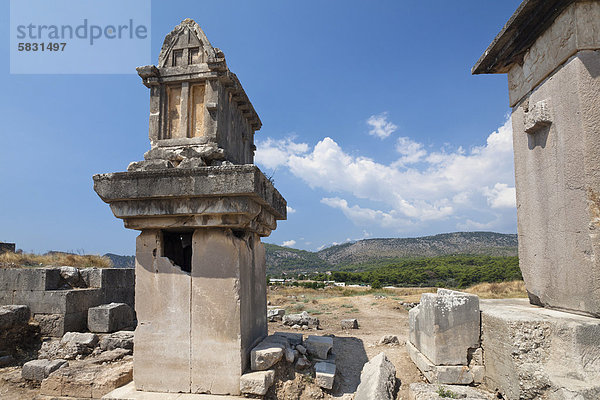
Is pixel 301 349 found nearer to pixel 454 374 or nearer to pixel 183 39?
pixel 454 374

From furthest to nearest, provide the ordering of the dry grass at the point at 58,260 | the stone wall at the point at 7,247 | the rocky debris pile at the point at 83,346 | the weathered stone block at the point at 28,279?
1. the stone wall at the point at 7,247
2. the dry grass at the point at 58,260
3. the weathered stone block at the point at 28,279
4. the rocky debris pile at the point at 83,346

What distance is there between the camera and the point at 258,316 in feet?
14.4

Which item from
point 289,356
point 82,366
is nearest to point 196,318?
point 289,356

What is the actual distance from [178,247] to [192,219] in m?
1.39

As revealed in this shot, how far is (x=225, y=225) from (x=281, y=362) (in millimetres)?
1626

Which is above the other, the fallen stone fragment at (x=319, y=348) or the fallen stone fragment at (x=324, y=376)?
the fallen stone fragment at (x=319, y=348)

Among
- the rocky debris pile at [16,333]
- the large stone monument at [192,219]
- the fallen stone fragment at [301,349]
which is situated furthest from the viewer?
the rocky debris pile at [16,333]

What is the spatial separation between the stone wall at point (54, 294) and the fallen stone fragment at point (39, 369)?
2655mm

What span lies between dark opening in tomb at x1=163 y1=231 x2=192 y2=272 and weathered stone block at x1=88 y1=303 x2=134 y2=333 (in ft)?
11.9

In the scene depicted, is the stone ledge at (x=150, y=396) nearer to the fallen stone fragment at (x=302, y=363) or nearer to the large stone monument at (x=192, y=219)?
the large stone monument at (x=192, y=219)

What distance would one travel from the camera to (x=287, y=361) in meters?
3.98

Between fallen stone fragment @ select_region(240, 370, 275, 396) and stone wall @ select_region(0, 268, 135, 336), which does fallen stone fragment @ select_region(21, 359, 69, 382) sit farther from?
fallen stone fragment @ select_region(240, 370, 275, 396)

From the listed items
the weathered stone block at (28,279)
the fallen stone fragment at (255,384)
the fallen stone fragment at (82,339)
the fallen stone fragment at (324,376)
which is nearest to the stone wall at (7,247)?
the weathered stone block at (28,279)

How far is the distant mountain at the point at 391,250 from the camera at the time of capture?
73.8 meters
